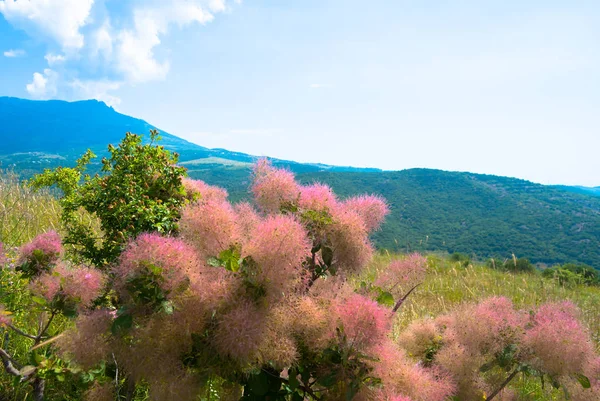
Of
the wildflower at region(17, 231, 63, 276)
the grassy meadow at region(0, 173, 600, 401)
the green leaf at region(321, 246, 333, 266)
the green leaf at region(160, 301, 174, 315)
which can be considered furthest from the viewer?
the grassy meadow at region(0, 173, 600, 401)

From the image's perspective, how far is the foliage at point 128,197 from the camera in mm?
2111

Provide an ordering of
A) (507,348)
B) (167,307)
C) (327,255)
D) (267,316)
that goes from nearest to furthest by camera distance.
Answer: (167,307), (267,316), (327,255), (507,348)

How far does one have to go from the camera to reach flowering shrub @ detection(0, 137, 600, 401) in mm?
1390

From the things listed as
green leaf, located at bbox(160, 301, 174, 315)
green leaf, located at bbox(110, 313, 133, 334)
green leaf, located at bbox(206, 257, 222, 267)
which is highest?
green leaf, located at bbox(206, 257, 222, 267)

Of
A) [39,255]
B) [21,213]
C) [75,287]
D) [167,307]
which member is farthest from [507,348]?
[21,213]

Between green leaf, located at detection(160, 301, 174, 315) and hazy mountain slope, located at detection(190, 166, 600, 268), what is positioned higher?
green leaf, located at detection(160, 301, 174, 315)

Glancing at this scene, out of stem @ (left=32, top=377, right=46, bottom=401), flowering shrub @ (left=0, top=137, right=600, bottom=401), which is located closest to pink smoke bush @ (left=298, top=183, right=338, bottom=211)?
flowering shrub @ (left=0, top=137, right=600, bottom=401)

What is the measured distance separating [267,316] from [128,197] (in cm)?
121

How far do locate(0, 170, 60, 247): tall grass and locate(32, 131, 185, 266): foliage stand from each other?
2.28 metres

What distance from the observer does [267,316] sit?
4.66 ft

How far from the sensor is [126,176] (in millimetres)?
2248

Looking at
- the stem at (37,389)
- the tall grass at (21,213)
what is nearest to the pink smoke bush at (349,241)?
the stem at (37,389)

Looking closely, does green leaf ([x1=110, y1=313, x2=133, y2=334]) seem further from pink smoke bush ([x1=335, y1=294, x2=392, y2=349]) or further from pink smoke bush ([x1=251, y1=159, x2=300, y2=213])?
pink smoke bush ([x1=251, y1=159, x2=300, y2=213])

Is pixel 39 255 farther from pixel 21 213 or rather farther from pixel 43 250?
pixel 21 213
